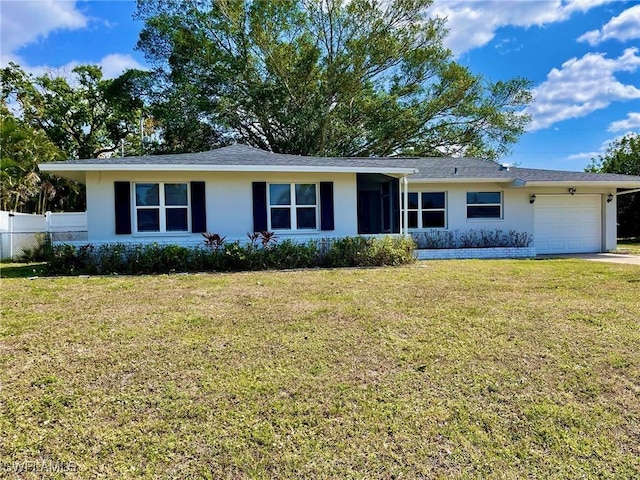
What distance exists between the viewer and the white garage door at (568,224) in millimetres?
14547

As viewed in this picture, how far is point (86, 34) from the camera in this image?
1541 cm

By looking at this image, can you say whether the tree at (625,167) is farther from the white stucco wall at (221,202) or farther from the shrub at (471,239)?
the white stucco wall at (221,202)

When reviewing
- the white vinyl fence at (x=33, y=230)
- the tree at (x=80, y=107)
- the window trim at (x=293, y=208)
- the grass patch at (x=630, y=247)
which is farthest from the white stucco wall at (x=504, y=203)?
the tree at (x=80, y=107)

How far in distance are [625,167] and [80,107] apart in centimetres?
3543

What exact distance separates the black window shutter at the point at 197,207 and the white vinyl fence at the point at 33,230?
4.55 metres

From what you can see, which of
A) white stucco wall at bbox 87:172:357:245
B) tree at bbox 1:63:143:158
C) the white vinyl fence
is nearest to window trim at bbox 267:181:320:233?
white stucco wall at bbox 87:172:357:245

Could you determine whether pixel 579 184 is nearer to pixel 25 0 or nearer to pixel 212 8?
pixel 25 0

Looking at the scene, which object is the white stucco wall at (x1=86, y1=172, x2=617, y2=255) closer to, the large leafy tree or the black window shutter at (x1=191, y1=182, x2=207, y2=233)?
the black window shutter at (x1=191, y1=182, x2=207, y2=233)

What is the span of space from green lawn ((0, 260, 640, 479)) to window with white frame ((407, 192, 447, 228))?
812 centimetres

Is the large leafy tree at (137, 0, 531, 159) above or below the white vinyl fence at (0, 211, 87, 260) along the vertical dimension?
above

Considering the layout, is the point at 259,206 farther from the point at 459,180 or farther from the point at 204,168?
the point at 459,180

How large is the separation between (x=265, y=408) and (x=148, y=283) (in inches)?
216

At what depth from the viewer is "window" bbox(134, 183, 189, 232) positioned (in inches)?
434

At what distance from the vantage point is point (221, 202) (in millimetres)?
11383
